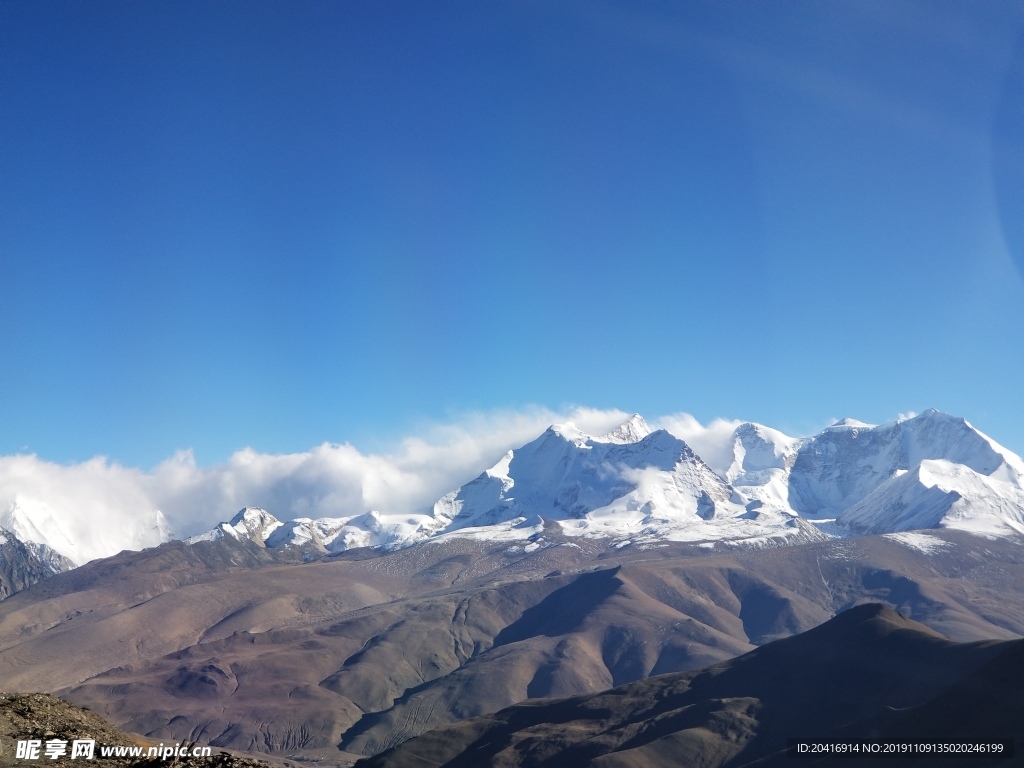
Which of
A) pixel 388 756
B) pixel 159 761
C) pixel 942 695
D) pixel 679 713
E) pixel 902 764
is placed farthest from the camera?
pixel 388 756

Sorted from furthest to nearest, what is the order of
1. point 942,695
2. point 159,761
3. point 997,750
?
point 942,695, point 997,750, point 159,761

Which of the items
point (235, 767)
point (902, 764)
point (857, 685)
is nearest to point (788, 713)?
point (857, 685)

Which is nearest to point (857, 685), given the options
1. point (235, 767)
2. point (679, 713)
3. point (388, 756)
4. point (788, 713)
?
point (788, 713)

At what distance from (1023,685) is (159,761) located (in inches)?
4386

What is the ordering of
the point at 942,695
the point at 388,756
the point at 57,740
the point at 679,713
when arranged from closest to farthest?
1. the point at 57,740
2. the point at 942,695
3. the point at 679,713
4. the point at 388,756

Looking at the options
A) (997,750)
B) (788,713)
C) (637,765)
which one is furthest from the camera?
(788,713)

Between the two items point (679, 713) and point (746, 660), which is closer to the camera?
point (679, 713)

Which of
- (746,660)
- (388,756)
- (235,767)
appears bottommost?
(388,756)

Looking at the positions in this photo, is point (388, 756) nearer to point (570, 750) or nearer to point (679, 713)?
point (570, 750)

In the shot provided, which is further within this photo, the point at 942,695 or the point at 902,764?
the point at 942,695

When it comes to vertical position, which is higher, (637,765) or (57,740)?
(57,740)

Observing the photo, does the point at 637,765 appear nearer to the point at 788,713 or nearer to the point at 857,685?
the point at 788,713

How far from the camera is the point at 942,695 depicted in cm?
12381

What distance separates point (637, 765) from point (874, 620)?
59.4 meters
